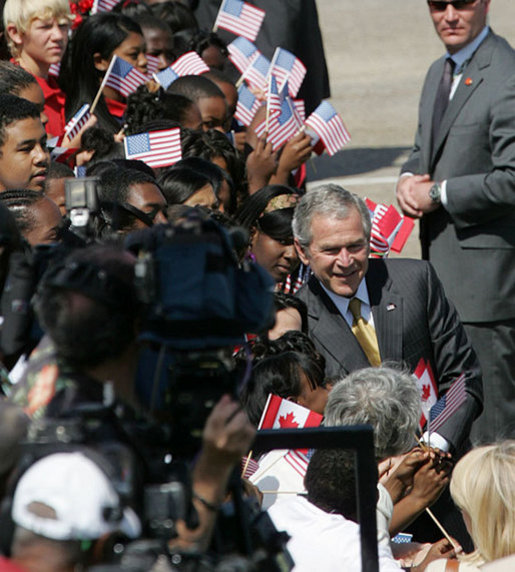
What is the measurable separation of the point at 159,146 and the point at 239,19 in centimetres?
333

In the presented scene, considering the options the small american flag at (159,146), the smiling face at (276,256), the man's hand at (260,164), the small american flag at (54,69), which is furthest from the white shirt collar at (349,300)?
the small american flag at (54,69)

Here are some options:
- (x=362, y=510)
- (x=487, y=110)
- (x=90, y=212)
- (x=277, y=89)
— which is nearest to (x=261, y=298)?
(x=90, y=212)

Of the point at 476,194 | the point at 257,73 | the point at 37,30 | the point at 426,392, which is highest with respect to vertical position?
the point at 37,30

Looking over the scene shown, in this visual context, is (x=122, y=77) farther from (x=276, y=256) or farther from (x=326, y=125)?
(x=276, y=256)

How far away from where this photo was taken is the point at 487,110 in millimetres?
5664

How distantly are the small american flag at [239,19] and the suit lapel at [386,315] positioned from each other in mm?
4163

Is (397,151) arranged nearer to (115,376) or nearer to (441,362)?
(441,362)

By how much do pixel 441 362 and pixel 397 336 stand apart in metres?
0.22

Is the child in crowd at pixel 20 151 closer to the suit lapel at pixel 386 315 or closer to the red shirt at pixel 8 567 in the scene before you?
the suit lapel at pixel 386 315

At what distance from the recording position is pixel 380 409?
11.2ft

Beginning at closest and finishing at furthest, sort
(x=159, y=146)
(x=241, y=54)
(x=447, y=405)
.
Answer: (x=447, y=405)
(x=159, y=146)
(x=241, y=54)

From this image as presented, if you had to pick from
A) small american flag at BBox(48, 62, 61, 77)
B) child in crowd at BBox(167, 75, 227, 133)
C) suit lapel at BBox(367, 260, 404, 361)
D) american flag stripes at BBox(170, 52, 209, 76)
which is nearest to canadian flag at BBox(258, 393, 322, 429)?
suit lapel at BBox(367, 260, 404, 361)

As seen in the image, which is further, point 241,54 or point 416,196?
point 241,54

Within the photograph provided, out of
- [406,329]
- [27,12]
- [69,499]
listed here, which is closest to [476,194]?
[406,329]
